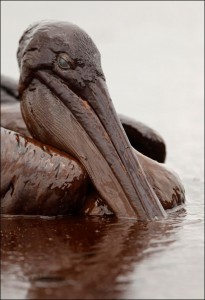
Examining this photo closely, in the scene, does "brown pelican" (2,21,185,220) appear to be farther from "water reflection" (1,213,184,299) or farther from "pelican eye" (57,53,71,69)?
"water reflection" (1,213,184,299)

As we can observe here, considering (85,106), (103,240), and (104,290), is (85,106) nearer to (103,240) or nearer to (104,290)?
(103,240)

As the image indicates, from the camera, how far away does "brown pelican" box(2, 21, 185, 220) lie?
6660 mm

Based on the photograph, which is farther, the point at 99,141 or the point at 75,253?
the point at 99,141

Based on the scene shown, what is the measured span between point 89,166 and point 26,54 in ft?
4.88

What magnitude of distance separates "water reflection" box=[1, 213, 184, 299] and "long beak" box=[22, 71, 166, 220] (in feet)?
1.01

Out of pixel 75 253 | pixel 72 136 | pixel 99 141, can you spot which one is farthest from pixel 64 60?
pixel 75 253

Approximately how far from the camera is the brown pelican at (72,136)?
21.9ft

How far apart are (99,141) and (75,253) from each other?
8.11 ft

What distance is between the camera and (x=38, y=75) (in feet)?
23.4

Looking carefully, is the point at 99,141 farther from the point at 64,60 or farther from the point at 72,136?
the point at 64,60

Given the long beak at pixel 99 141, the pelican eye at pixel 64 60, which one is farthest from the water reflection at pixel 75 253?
the pelican eye at pixel 64 60

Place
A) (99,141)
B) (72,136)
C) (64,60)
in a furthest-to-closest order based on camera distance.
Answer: (64,60) → (72,136) → (99,141)

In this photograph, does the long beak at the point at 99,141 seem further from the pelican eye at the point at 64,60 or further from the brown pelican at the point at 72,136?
the pelican eye at the point at 64,60

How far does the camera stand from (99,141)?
6852 mm
